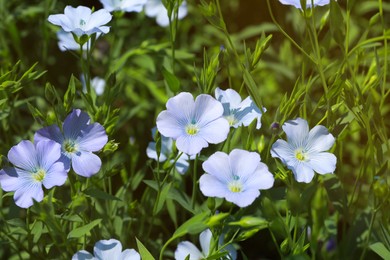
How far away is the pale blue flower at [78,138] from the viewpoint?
1307 mm

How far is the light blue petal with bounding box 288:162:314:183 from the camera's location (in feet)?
4.23

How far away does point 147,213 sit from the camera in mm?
1681

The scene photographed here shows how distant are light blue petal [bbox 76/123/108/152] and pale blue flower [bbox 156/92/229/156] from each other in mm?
108

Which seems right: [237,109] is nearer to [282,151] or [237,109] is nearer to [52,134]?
[282,151]

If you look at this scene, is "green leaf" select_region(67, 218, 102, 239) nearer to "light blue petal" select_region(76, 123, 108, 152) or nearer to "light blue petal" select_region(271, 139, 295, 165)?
"light blue petal" select_region(76, 123, 108, 152)

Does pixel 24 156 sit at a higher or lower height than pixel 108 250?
higher

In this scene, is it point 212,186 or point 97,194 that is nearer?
point 212,186

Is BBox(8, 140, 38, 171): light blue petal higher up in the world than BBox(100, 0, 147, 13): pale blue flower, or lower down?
lower down

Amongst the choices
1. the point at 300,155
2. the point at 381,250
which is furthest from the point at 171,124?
the point at 381,250

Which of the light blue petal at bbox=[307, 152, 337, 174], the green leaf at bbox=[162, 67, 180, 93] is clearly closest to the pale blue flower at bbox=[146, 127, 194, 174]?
the green leaf at bbox=[162, 67, 180, 93]

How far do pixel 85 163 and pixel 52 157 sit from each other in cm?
6

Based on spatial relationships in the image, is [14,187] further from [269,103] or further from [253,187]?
[269,103]

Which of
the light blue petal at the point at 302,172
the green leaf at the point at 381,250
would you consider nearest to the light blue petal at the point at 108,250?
the light blue petal at the point at 302,172

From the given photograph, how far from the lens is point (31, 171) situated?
132 centimetres
